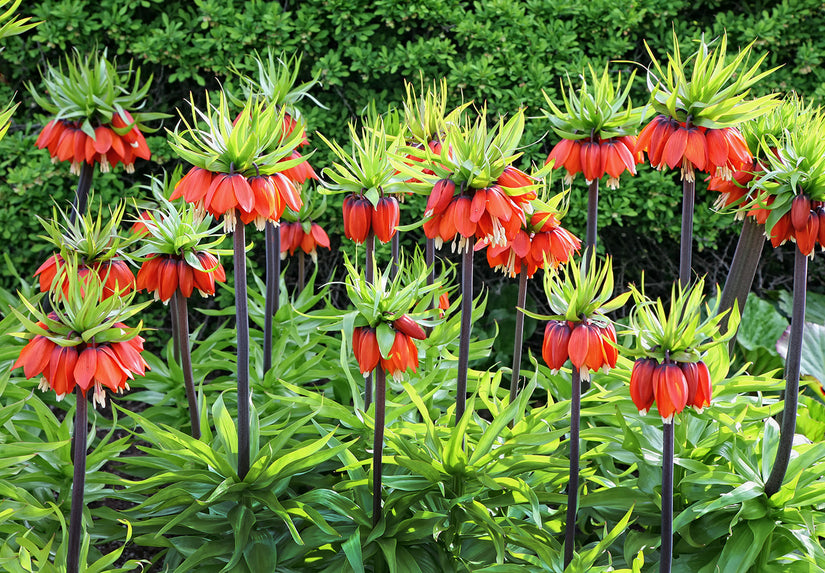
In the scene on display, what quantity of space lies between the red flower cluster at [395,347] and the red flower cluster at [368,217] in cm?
45

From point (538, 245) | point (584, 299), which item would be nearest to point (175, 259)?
A: point (538, 245)

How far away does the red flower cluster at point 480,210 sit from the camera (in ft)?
6.97

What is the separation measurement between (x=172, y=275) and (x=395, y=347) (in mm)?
807

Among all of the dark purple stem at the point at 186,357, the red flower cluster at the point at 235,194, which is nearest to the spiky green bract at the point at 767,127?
the red flower cluster at the point at 235,194

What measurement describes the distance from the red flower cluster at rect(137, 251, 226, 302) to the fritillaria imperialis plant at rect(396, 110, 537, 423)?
28.7 inches

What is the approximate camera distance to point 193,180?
2.20m

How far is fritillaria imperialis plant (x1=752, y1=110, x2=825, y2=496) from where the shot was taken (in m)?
2.20

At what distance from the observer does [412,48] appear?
418cm

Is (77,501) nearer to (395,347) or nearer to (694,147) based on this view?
(395,347)

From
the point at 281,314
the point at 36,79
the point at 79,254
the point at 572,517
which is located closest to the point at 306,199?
the point at 281,314

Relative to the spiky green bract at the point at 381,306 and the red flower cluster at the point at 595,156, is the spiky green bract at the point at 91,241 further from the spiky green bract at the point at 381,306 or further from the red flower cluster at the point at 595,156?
the red flower cluster at the point at 595,156

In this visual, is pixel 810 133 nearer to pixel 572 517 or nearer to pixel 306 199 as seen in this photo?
pixel 572 517

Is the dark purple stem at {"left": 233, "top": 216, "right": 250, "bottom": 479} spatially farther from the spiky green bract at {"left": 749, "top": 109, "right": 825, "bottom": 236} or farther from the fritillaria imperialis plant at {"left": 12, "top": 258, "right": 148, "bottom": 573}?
the spiky green bract at {"left": 749, "top": 109, "right": 825, "bottom": 236}

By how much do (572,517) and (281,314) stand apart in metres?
1.69
